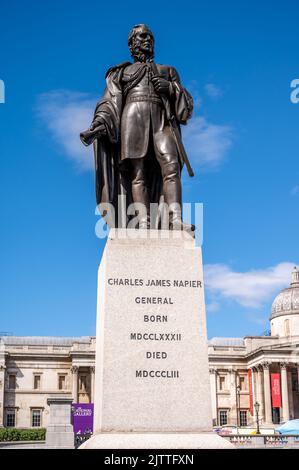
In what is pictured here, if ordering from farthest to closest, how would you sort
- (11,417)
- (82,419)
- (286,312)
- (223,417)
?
(286,312) → (223,417) → (11,417) → (82,419)

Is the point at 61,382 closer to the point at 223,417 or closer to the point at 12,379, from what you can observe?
the point at 12,379

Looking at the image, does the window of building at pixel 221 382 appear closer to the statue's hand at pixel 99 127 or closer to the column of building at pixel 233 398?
the column of building at pixel 233 398

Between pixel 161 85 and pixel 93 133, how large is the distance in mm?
1376

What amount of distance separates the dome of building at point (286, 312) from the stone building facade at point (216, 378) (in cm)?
35

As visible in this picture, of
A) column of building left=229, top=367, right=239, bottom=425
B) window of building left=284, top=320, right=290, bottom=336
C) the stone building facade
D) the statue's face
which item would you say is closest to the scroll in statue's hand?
the statue's face

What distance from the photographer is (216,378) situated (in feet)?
358

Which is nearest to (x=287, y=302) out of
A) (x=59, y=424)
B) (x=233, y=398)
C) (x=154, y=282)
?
(x=233, y=398)

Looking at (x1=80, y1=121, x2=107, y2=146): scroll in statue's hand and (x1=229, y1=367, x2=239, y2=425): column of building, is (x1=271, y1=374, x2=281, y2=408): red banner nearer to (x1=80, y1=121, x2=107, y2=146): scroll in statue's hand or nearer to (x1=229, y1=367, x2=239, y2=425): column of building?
(x1=229, y1=367, x2=239, y2=425): column of building

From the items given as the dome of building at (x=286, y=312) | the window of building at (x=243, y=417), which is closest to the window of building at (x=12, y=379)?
the window of building at (x=243, y=417)

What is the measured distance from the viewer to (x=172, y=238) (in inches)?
413

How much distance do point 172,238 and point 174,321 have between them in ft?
4.21

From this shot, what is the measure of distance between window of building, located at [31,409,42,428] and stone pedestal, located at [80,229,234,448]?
99.5m

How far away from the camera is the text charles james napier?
396 inches
